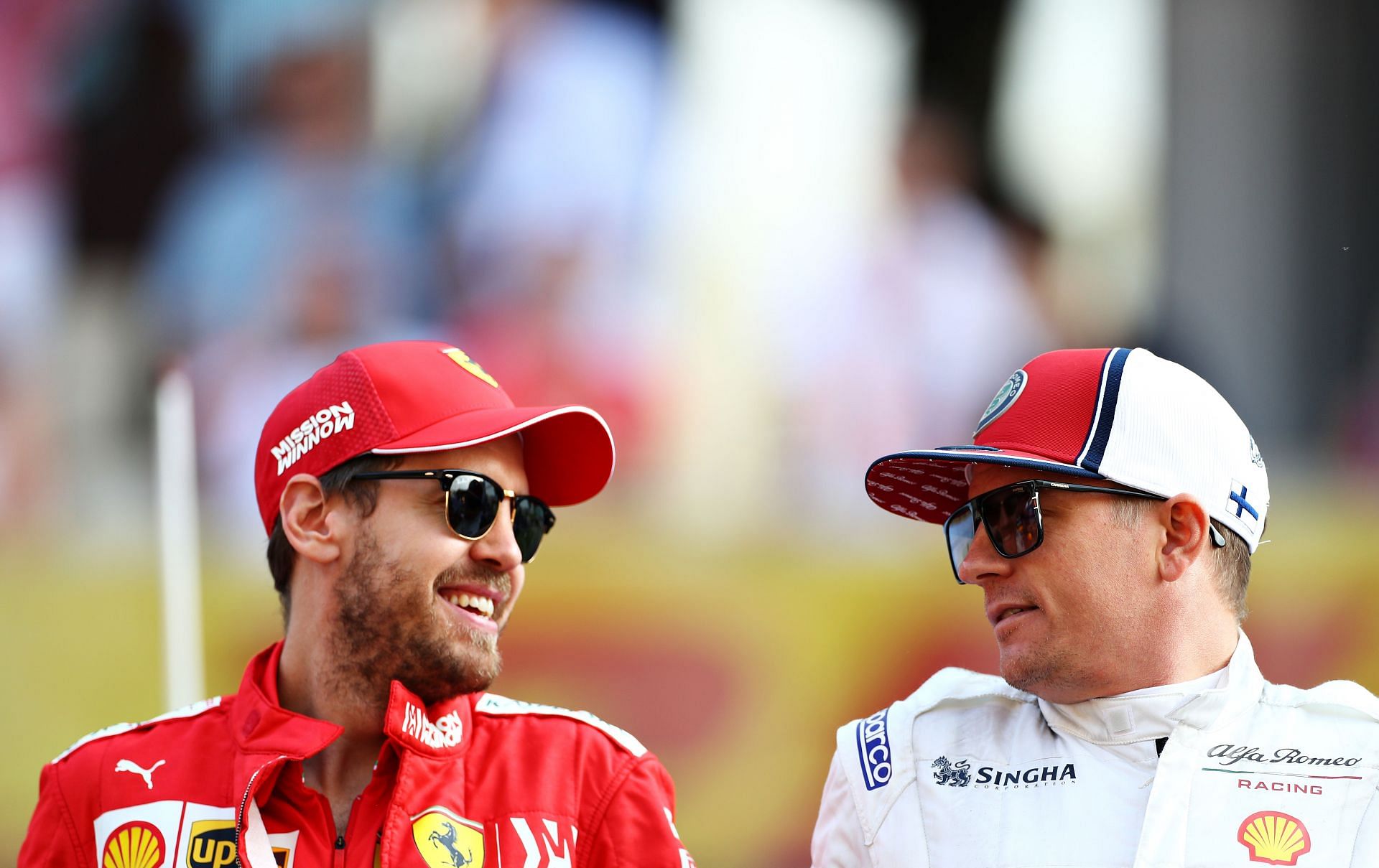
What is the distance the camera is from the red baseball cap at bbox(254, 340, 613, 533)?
91.7 inches

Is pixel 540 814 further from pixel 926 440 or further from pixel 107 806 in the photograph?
pixel 926 440

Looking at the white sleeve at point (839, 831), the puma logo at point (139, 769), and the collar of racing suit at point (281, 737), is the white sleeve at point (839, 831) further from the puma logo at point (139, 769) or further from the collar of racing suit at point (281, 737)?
the puma logo at point (139, 769)

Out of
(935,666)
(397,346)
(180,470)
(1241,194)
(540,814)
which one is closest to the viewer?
(540,814)

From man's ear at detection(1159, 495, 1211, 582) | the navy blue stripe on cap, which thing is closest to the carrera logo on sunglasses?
the navy blue stripe on cap

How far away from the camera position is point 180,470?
14.0 ft

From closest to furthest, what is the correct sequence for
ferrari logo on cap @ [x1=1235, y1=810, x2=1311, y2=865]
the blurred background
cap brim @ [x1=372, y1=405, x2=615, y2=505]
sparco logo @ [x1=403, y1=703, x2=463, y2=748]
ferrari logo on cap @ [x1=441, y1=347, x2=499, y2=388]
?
ferrari logo on cap @ [x1=1235, y1=810, x2=1311, y2=865] → sparco logo @ [x1=403, y1=703, x2=463, y2=748] → cap brim @ [x1=372, y1=405, x2=615, y2=505] → ferrari logo on cap @ [x1=441, y1=347, x2=499, y2=388] → the blurred background

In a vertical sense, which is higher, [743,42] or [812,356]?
[743,42]

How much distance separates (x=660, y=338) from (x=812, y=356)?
0.48 meters

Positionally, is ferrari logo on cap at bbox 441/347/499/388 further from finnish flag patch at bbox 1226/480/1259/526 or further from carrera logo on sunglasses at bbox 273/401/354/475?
finnish flag patch at bbox 1226/480/1259/526

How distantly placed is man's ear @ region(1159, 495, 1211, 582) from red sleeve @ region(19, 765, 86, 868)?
1.61 metres

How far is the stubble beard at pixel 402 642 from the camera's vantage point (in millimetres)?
2271

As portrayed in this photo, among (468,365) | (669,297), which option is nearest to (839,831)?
(468,365)

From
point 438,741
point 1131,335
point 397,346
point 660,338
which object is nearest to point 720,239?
point 660,338

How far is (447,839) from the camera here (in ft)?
7.02
